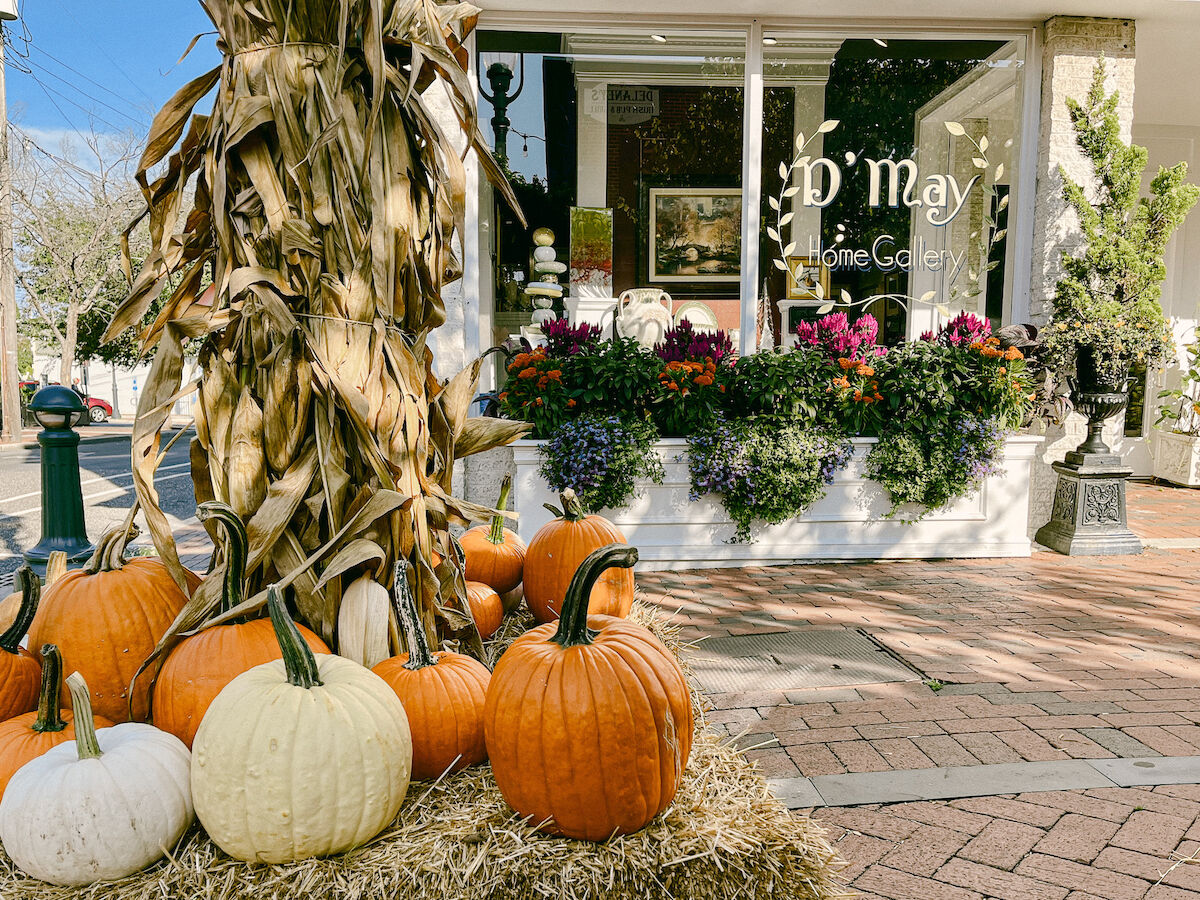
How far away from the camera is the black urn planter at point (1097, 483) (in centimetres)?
529

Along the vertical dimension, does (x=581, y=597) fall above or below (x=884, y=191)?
below

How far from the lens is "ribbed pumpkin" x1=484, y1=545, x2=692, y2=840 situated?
1.19 m

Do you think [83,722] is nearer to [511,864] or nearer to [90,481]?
[511,864]

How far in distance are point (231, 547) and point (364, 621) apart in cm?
27

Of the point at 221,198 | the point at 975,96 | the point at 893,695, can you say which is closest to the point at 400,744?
the point at 221,198

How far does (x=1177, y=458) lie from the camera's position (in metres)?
8.07

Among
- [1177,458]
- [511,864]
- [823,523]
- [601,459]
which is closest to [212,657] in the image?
[511,864]

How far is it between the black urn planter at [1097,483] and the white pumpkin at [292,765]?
5.54 metres

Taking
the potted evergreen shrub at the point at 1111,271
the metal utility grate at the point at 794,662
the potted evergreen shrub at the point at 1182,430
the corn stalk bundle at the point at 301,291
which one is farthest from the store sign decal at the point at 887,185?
the corn stalk bundle at the point at 301,291

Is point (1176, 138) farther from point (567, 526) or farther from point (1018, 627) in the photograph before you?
point (567, 526)

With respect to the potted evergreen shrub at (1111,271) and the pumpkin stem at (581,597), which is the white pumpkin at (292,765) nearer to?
the pumpkin stem at (581,597)

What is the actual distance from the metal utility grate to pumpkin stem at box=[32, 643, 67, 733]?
2.12 metres

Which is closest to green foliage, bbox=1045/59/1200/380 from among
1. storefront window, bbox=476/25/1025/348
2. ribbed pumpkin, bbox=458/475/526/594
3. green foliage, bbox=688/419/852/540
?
storefront window, bbox=476/25/1025/348

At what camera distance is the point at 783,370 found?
16.3 ft
